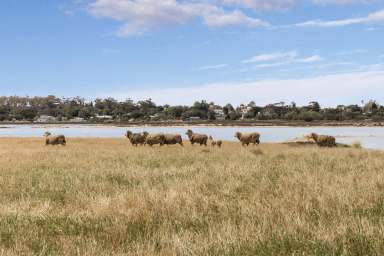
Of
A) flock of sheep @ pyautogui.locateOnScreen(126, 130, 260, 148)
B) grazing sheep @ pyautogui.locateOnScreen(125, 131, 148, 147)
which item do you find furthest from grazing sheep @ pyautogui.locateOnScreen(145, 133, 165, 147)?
grazing sheep @ pyautogui.locateOnScreen(125, 131, 148, 147)

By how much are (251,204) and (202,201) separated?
96 centimetres

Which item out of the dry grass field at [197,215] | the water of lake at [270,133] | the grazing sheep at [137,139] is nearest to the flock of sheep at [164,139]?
the grazing sheep at [137,139]

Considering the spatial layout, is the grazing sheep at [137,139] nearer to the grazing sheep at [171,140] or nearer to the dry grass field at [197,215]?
the grazing sheep at [171,140]

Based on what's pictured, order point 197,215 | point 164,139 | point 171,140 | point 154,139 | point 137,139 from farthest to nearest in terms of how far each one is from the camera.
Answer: point 137,139
point 171,140
point 164,139
point 154,139
point 197,215

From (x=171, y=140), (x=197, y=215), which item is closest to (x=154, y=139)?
(x=171, y=140)

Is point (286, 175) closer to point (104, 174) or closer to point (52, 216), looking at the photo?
point (104, 174)

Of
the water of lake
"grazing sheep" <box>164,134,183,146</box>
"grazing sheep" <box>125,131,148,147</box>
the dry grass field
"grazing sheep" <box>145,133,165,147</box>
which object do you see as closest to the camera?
the dry grass field

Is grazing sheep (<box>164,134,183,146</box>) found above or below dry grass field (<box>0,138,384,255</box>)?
below

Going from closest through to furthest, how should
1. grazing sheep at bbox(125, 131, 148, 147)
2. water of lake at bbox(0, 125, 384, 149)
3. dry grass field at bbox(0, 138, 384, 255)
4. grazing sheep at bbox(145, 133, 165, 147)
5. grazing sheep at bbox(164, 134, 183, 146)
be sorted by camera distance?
dry grass field at bbox(0, 138, 384, 255) < grazing sheep at bbox(145, 133, 165, 147) < grazing sheep at bbox(164, 134, 183, 146) < grazing sheep at bbox(125, 131, 148, 147) < water of lake at bbox(0, 125, 384, 149)

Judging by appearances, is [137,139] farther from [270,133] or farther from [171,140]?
[270,133]

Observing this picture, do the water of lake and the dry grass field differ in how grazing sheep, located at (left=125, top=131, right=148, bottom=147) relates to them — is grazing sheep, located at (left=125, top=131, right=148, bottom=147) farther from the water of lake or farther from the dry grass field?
the water of lake

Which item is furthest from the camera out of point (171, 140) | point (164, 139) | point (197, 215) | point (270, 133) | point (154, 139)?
point (270, 133)

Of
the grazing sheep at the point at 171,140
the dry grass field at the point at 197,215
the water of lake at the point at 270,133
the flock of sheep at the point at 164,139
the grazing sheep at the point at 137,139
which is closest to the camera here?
the dry grass field at the point at 197,215

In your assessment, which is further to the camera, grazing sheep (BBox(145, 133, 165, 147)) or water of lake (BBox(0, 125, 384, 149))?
water of lake (BBox(0, 125, 384, 149))
